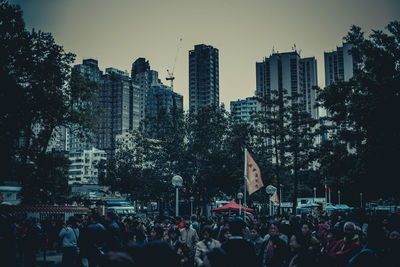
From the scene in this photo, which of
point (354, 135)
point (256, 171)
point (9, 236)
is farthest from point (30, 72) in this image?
point (9, 236)

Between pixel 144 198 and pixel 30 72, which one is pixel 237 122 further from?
pixel 30 72

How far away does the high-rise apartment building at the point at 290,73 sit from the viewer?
132625mm

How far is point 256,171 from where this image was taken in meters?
16.1

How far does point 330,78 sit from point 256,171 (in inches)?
5083

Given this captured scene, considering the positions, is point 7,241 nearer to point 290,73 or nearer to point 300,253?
point 300,253

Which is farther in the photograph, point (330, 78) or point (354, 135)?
point (330, 78)

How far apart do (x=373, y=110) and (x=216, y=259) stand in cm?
1710

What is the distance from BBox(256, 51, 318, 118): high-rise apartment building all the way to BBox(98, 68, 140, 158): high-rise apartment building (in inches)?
2310

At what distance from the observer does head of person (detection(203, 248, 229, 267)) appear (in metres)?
3.59

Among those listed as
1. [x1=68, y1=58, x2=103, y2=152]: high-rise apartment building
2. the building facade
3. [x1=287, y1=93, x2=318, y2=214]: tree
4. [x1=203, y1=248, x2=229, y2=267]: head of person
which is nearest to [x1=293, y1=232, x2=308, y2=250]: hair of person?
[x1=203, y1=248, x2=229, y2=267]: head of person

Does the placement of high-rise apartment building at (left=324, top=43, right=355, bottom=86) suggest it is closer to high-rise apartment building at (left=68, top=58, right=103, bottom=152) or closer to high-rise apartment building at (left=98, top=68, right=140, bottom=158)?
high-rise apartment building at (left=98, top=68, right=140, bottom=158)

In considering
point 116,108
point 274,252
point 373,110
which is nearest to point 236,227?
point 274,252

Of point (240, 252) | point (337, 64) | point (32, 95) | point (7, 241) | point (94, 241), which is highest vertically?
point (337, 64)

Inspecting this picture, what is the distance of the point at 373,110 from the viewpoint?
1878 cm
